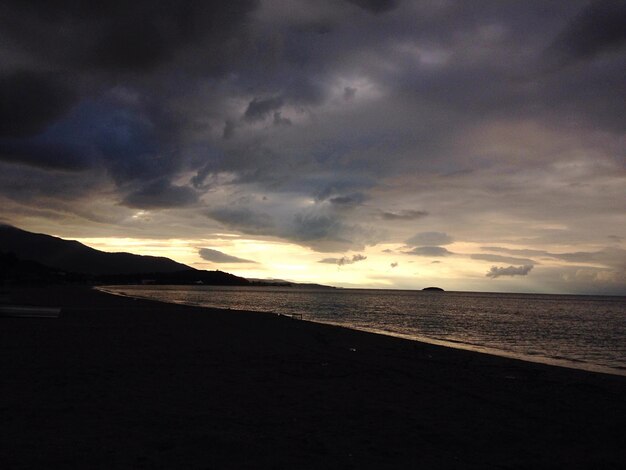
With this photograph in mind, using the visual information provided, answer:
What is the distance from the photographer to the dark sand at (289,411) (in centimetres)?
716

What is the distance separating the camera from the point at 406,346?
24969 mm

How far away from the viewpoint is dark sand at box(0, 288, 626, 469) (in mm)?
7164

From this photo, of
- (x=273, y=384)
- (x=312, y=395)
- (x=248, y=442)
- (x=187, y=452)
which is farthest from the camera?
(x=273, y=384)

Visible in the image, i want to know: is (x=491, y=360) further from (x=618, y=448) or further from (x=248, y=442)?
(x=248, y=442)

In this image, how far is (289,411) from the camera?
987 cm

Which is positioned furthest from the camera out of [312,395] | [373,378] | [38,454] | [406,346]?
[406,346]

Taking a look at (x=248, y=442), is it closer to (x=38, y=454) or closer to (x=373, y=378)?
(x=38, y=454)

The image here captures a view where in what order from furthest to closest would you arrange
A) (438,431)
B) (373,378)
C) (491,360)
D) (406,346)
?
(406,346)
(491,360)
(373,378)
(438,431)

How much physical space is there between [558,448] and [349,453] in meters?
3.70

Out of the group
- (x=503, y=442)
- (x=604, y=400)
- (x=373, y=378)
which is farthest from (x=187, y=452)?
(x=604, y=400)

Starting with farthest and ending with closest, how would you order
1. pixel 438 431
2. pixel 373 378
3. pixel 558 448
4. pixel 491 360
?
pixel 491 360 → pixel 373 378 → pixel 438 431 → pixel 558 448

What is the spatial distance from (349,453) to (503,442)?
2912 mm

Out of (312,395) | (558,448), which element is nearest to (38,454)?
(312,395)

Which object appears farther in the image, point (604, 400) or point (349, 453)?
point (604, 400)
